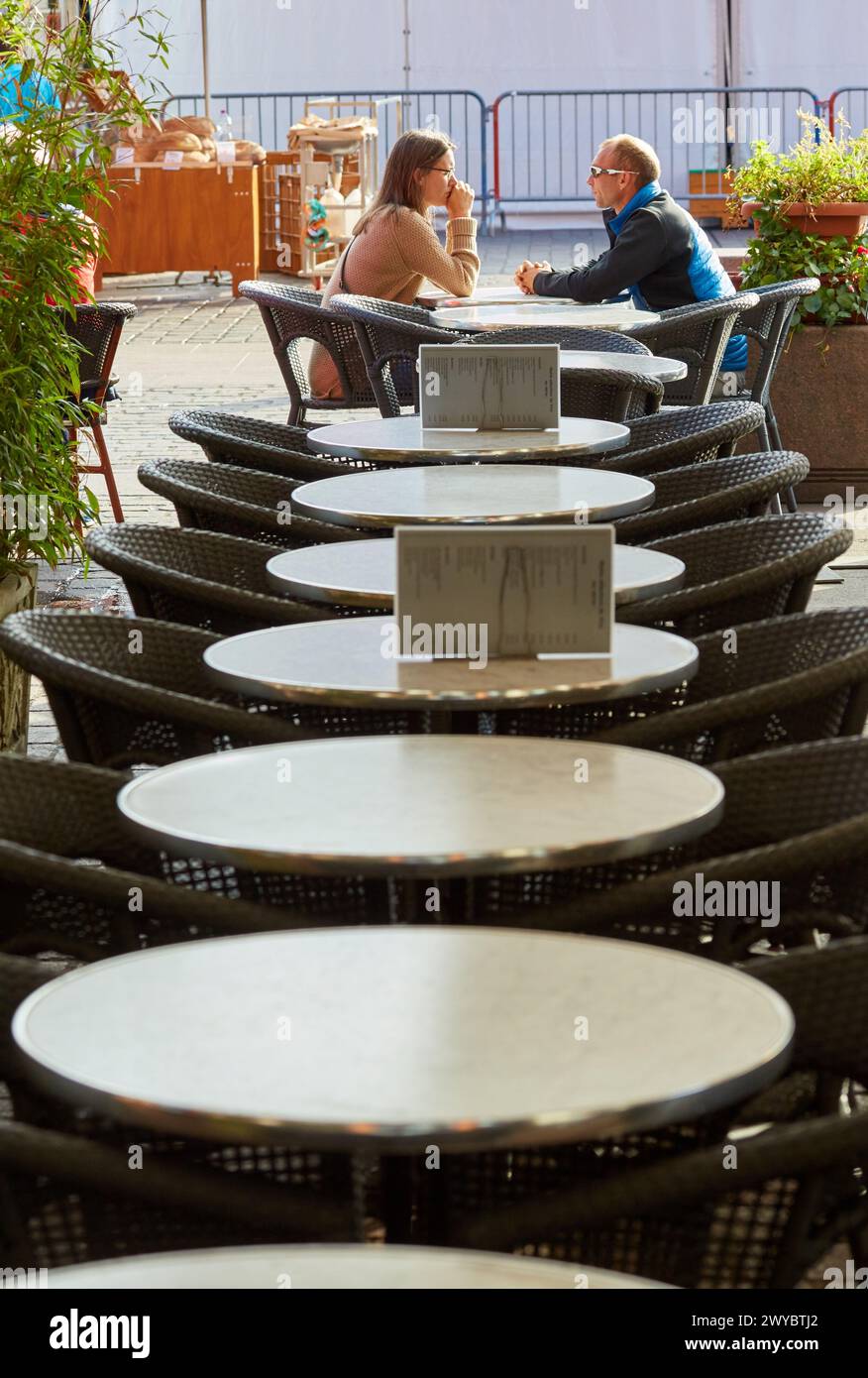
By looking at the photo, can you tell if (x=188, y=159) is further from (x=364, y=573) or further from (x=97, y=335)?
(x=364, y=573)

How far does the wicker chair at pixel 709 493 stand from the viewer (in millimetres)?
3996

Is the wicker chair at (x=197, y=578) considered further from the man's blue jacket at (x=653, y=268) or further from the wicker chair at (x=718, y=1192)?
the man's blue jacket at (x=653, y=268)

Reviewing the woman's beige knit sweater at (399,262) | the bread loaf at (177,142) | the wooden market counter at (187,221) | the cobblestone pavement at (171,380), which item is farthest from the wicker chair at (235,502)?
the bread loaf at (177,142)

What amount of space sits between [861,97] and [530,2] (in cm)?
315

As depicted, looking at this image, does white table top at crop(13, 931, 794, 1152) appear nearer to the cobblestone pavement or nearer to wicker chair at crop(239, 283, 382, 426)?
the cobblestone pavement

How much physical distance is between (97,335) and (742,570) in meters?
3.60

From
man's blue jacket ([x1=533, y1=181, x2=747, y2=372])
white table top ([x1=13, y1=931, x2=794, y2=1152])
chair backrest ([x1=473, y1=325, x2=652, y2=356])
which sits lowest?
white table top ([x1=13, y1=931, x2=794, y2=1152])

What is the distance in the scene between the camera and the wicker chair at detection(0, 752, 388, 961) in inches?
86.6

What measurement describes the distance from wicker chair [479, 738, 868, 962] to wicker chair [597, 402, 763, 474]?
203 centimetres

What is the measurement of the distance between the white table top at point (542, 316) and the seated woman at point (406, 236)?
11.6 inches

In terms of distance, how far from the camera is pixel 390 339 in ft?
21.5

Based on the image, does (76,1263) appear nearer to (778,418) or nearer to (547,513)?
(547,513)

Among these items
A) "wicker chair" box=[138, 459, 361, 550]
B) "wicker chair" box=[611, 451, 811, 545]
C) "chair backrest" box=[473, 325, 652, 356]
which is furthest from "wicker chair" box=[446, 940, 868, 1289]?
"chair backrest" box=[473, 325, 652, 356]
